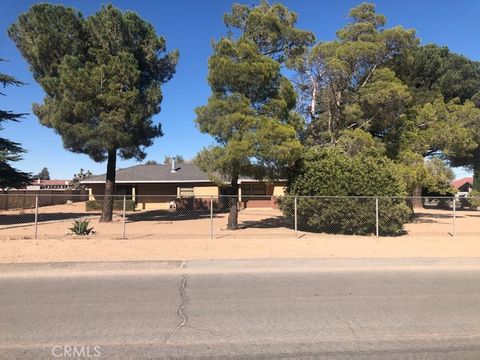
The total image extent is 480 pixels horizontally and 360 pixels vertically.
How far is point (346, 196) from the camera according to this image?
19047 millimetres

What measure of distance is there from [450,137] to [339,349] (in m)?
24.3

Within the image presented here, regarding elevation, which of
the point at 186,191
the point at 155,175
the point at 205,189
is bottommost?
the point at 186,191

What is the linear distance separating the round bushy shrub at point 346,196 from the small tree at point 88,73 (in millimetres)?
10337

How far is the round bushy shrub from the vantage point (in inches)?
744

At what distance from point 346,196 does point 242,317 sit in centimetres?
1314

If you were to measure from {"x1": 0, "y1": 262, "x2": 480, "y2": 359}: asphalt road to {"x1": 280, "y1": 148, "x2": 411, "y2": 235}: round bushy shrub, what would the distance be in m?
8.82

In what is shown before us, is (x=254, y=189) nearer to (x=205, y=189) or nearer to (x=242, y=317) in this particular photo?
(x=205, y=189)

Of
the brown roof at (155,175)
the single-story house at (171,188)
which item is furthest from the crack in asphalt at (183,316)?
the single-story house at (171,188)

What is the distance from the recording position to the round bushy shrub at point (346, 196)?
18.9 meters

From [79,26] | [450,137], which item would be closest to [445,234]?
[450,137]

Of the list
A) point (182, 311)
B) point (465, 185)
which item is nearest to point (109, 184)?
point (182, 311)

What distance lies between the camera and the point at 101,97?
81.8ft

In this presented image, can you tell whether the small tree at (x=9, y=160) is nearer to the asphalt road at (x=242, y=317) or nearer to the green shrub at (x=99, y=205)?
the green shrub at (x=99, y=205)

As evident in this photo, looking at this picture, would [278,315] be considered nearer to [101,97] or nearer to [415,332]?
[415,332]
